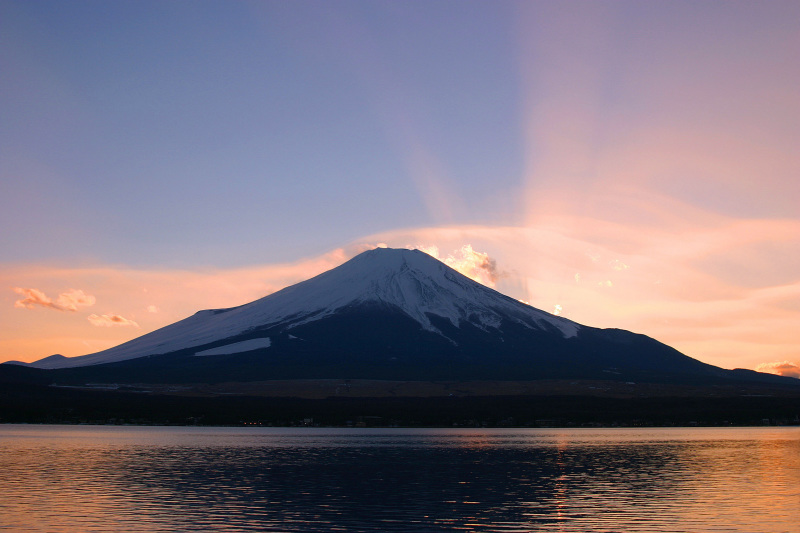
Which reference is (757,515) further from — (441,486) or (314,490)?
(314,490)

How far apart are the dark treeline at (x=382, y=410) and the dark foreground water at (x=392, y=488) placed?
74.4 meters

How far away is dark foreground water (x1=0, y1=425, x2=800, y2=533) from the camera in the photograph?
38.7 m

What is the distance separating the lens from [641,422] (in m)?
170

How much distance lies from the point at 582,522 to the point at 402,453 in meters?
44.8

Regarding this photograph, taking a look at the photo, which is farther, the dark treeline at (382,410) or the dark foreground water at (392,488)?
the dark treeline at (382,410)

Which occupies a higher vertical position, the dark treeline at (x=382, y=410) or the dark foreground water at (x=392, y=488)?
the dark treeline at (x=382, y=410)

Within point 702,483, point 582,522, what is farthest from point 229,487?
point 702,483

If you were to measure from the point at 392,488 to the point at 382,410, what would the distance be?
12137 cm

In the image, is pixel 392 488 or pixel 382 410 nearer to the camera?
pixel 392 488

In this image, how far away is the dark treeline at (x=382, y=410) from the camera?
532ft

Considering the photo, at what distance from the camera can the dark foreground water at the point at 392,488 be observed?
38.7 meters

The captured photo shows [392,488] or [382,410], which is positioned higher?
[382,410]

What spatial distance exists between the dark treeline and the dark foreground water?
7438 cm

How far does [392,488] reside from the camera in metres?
52.2
